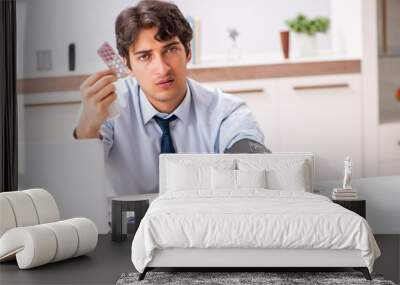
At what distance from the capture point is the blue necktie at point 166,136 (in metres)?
6.55

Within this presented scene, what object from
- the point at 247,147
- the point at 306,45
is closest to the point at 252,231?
the point at 247,147

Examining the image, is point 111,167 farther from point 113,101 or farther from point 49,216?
point 49,216

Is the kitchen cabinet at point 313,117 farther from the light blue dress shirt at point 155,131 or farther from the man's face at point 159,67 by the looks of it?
the man's face at point 159,67

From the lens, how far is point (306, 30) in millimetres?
6602

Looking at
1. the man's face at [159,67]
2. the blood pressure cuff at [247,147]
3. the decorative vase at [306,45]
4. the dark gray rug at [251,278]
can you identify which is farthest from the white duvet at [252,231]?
the decorative vase at [306,45]

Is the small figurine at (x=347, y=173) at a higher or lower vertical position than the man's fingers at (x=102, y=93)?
lower

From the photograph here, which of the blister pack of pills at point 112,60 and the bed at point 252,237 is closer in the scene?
the bed at point 252,237

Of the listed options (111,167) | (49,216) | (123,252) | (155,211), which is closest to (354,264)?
(155,211)

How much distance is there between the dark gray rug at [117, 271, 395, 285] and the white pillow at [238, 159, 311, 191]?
123 cm

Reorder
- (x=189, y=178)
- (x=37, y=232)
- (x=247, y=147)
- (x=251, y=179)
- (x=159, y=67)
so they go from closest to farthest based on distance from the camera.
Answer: (x=37, y=232), (x=251, y=179), (x=189, y=178), (x=159, y=67), (x=247, y=147)

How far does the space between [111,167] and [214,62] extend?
133 cm

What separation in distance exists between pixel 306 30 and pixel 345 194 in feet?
4.97

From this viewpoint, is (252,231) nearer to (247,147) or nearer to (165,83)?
(247,147)

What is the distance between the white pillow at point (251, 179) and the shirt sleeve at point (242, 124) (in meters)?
0.69
